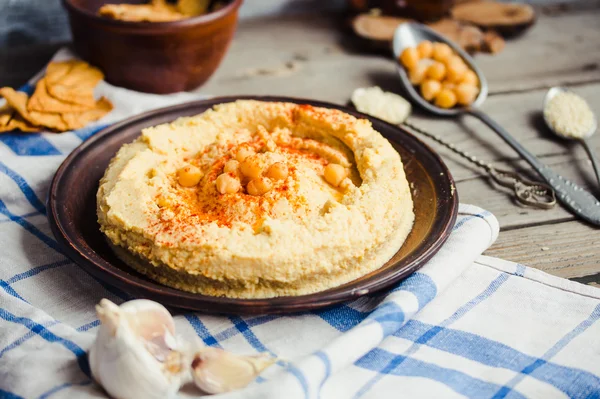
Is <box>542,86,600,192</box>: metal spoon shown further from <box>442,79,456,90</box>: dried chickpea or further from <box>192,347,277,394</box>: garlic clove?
<box>192,347,277,394</box>: garlic clove

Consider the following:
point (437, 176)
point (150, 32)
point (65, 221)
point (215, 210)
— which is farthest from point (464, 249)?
point (150, 32)

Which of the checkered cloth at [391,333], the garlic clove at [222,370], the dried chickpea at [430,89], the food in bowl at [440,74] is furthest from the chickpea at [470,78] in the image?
the garlic clove at [222,370]

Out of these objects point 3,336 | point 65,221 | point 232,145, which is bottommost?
point 3,336

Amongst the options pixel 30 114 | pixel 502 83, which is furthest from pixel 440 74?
pixel 30 114

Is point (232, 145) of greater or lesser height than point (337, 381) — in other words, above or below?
above

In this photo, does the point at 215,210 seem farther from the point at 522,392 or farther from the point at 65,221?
the point at 522,392

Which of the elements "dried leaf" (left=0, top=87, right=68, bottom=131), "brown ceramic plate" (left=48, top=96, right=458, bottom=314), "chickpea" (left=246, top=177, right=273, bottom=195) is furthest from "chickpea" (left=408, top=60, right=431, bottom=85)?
"dried leaf" (left=0, top=87, right=68, bottom=131)
